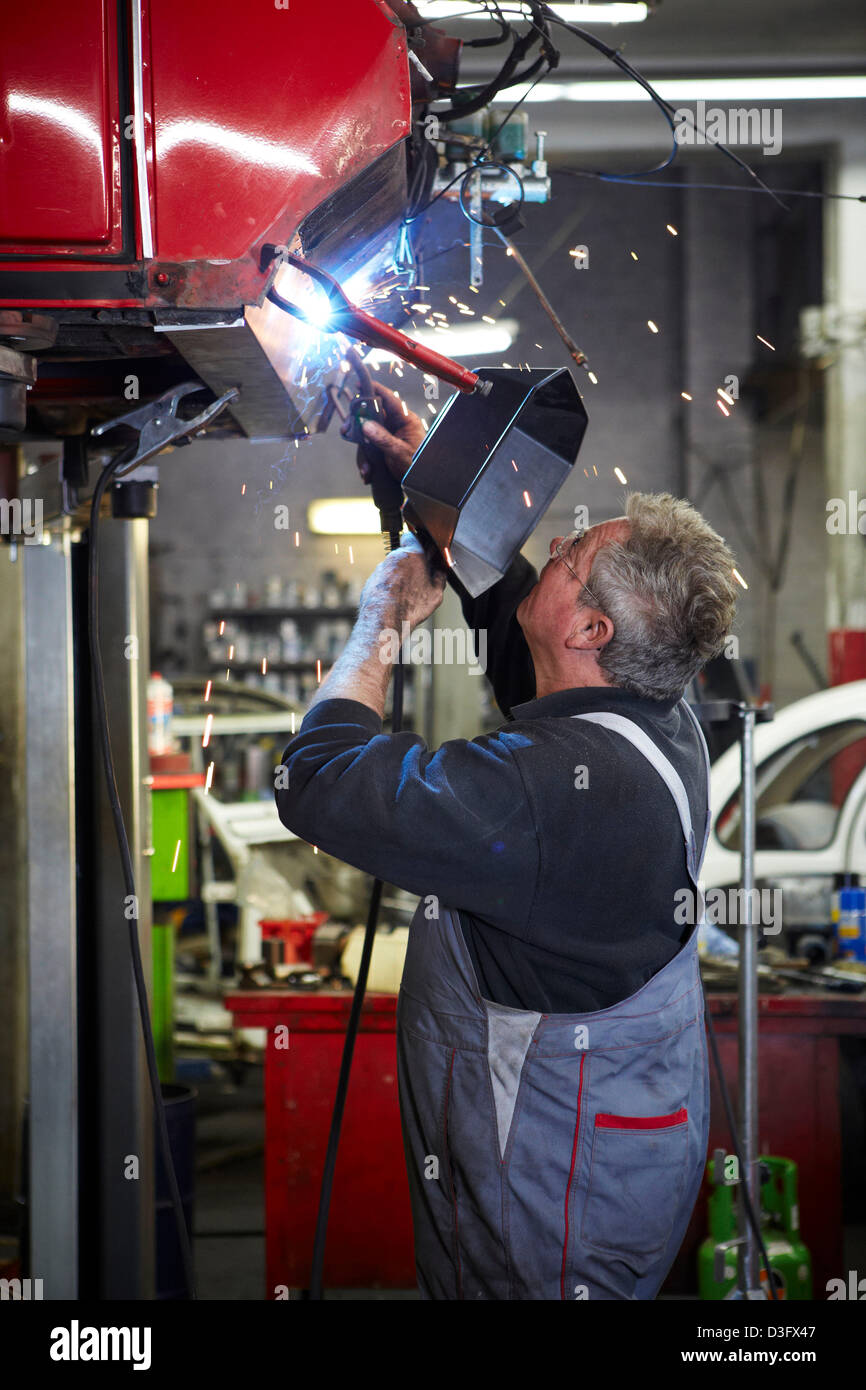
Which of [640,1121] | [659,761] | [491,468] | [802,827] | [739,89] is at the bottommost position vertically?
[640,1121]

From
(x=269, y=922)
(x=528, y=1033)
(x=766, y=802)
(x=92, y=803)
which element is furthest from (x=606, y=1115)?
(x=766, y=802)

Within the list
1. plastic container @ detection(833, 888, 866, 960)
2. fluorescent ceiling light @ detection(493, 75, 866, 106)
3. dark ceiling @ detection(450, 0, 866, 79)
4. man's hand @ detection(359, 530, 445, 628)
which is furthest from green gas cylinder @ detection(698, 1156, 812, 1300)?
dark ceiling @ detection(450, 0, 866, 79)

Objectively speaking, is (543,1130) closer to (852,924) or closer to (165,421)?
(165,421)

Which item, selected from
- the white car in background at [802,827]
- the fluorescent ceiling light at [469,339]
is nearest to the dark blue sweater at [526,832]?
the white car in background at [802,827]

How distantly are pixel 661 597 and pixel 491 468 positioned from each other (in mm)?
354

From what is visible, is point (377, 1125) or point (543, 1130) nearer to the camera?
point (543, 1130)

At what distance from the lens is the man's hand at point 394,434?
170cm

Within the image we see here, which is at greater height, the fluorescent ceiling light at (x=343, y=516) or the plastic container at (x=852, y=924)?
the fluorescent ceiling light at (x=343, y=516)

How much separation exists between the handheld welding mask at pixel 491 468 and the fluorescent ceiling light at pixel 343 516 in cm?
752

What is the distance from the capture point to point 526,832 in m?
1.40

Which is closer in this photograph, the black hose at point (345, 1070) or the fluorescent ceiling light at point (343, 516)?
the black hose at point (345, 1070)

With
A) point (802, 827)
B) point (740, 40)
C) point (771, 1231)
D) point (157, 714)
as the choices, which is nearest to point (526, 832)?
point (771, 1231)

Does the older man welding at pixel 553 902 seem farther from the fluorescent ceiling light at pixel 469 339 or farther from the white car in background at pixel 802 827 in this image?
the fluorescent ceiling light at pixel 469 339

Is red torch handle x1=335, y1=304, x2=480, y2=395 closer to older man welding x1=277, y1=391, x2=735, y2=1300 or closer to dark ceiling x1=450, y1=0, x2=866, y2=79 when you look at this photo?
older man welding x1=277, y1=391, x2=735, y2=1300
